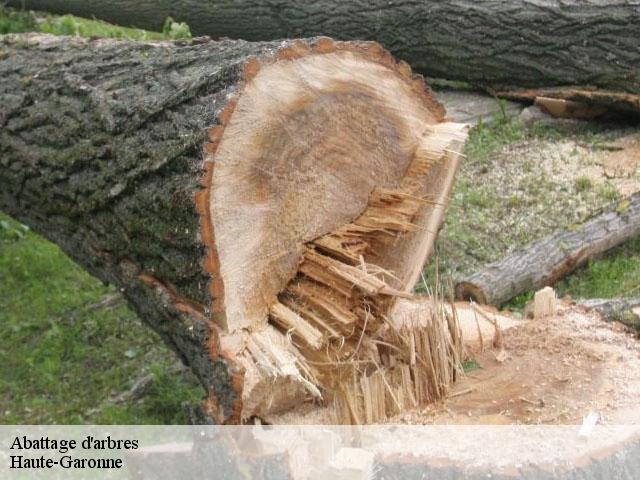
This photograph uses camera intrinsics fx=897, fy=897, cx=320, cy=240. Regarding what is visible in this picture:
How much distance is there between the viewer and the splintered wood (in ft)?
9.76

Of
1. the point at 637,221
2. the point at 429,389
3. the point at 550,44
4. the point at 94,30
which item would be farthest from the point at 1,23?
the point at 429,389

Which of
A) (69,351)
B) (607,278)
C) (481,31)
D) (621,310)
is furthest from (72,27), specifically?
(621,310)

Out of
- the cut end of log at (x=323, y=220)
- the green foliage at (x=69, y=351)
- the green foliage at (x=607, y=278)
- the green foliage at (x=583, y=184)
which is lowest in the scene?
the green foliage at (x=69, y=351)

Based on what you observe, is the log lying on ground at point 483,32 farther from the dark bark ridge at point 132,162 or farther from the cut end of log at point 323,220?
the dark bark ridge at point 132,162

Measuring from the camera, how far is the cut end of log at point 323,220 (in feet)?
8.98

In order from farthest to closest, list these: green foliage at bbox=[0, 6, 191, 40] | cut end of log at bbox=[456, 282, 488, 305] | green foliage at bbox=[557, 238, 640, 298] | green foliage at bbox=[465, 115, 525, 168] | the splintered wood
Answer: green foliage at bbox=[0, 6, 191, 40]
green foliage at bbox=[465, 115, 525, 168]
green foliage at bbox=[557, 238, 640, 298]
cut end of log at bbox=[456, 282, 488, 305]
the splintered wood

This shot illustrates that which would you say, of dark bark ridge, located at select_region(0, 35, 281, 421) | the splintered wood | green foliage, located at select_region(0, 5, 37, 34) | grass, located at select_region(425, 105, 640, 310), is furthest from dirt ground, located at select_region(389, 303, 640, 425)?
green foliage, located at select_region(0, 5, 37, 34)

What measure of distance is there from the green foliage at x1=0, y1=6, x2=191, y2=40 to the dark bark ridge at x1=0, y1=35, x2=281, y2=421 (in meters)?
3.43

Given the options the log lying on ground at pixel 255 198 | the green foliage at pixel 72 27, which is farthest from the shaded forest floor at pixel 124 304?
the green foliage at pixel 72 27

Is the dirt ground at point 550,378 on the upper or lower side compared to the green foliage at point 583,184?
upper

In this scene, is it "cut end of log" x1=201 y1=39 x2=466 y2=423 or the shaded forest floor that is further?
the shaded forest floor

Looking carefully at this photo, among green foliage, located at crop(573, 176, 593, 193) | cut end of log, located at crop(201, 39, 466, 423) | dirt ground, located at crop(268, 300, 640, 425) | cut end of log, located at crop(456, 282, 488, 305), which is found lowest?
cut end of log, located at crop(456, 282, 488, 305)

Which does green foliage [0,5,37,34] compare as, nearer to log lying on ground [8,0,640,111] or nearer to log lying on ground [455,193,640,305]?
log lying on ground [8,0,640,111]

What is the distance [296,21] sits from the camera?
7145mm
